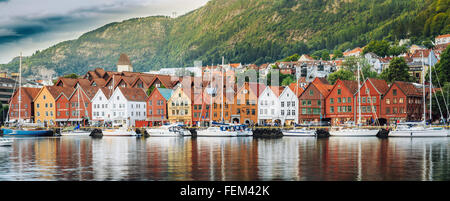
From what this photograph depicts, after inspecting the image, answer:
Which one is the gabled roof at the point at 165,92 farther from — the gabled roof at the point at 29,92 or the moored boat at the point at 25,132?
the gabled roof at the point at 29,92

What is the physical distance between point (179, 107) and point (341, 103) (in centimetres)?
3084

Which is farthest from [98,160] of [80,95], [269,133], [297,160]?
[80,95]

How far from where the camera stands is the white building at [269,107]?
98812 millimetres

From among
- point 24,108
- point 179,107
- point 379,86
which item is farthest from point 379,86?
point 24,108

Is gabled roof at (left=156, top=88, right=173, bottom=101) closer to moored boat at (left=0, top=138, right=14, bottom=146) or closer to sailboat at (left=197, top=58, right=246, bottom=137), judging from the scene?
sailboat at (left=197, top=58, right=246, bottom=137)

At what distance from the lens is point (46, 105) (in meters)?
114

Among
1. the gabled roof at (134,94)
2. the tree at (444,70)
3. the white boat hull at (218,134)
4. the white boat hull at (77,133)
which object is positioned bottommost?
the white boat hull at (77,133)

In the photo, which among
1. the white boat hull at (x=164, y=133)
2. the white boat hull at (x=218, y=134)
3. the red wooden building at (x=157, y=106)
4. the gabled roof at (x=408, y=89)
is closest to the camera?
the white boat hull at (x=218, y=134)

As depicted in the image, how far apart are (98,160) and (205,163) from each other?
366 inches

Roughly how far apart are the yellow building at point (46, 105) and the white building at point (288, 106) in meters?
49.9

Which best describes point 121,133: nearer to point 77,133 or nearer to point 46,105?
point 77,133

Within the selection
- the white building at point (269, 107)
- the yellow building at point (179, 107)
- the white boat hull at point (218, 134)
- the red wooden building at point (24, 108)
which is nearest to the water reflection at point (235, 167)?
the white boat hull at point (218, 134)

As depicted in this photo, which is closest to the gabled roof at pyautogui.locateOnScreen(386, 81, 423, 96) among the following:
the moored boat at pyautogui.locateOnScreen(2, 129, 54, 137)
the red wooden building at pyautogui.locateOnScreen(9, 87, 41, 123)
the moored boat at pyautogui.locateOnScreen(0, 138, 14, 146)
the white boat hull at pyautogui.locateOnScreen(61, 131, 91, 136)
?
the white boat hull at pyautogui.locateOnScreen(61, 131, 91, 136)
